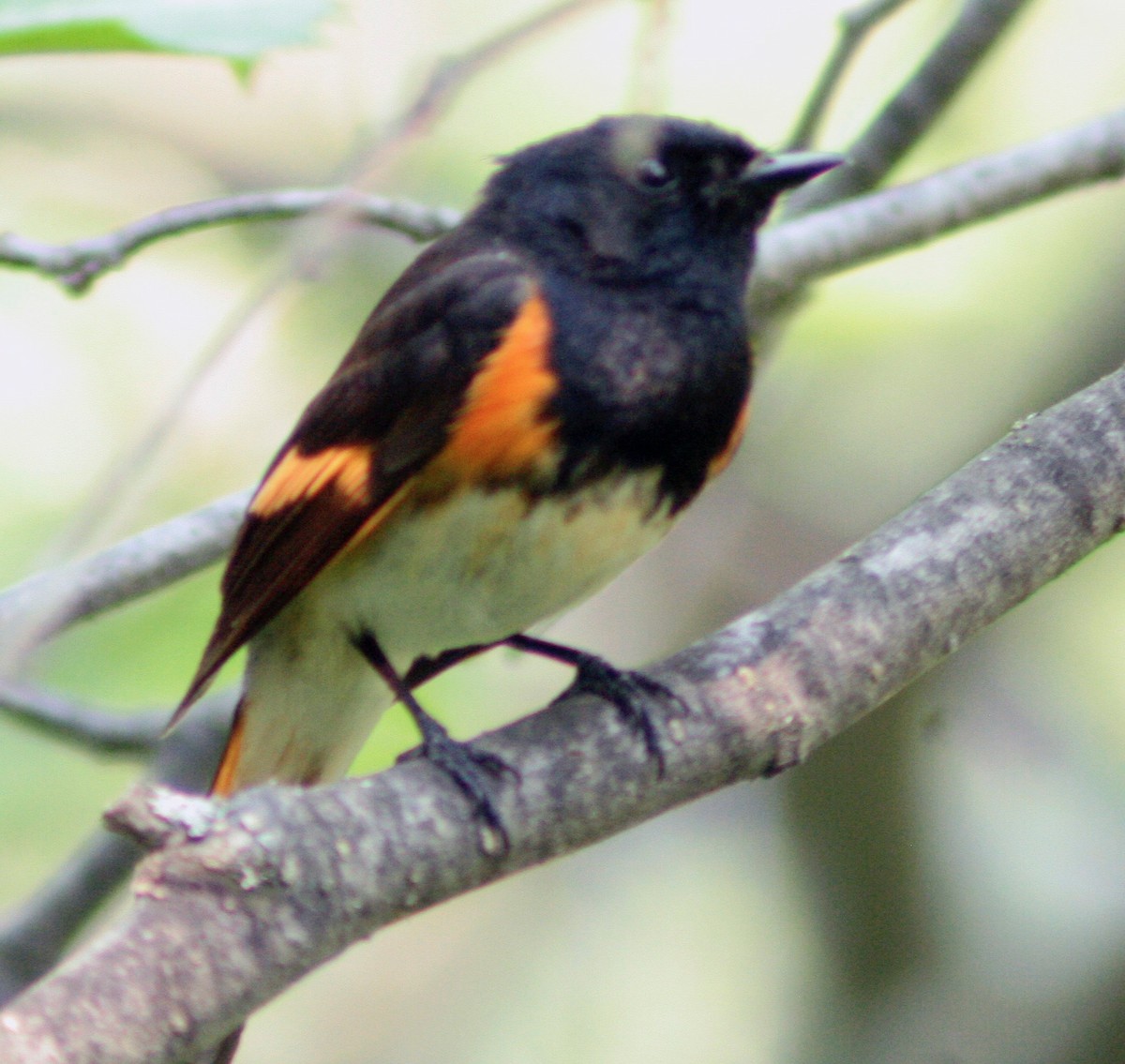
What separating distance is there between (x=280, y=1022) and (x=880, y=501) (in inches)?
94.5

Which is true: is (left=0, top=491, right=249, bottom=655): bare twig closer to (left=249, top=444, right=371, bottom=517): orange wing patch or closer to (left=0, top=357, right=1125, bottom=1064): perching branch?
(left=249, top=444, right=371, bottom=517): orange wing patch

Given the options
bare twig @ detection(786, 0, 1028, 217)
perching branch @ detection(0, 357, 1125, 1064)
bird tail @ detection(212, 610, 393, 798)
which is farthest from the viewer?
bare twig @ detection(786, 0, 1028, 217)

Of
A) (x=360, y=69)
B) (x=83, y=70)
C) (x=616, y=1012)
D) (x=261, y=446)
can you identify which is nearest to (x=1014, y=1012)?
(x=616, y=1012)

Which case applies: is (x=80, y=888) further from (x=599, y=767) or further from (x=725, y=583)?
(x=725, y=583)

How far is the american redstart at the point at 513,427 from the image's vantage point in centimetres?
243

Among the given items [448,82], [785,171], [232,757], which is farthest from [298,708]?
[448,82]

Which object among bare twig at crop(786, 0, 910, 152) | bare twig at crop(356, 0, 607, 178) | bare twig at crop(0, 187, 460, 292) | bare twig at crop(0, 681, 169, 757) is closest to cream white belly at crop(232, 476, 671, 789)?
bare twig at crop(0, 681, 169, 757)

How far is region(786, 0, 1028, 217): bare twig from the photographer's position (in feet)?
11.0

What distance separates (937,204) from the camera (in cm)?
308

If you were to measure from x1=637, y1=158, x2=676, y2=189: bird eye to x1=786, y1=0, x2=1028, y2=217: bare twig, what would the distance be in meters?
0.70

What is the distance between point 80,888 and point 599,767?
160cm

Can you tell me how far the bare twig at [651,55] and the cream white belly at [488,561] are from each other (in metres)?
0.58

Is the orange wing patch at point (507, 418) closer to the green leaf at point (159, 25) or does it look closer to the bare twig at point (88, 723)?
the green leaf at point (159, 25)

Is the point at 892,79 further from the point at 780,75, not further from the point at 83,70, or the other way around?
the point at 83,70
